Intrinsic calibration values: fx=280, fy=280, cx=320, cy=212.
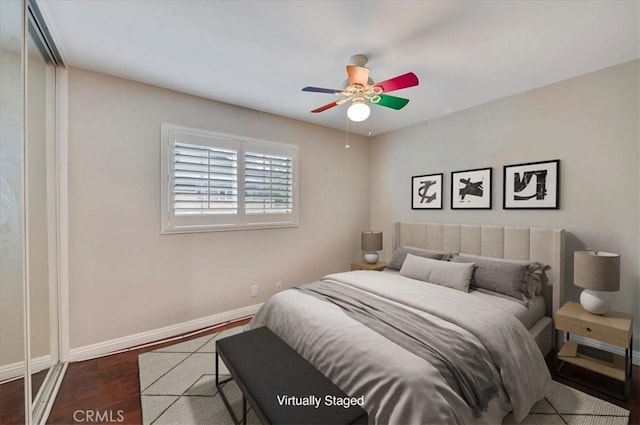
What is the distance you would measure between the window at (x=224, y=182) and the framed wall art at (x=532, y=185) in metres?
2.55

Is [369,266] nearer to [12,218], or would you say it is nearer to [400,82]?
[400,82]

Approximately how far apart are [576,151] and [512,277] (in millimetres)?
1337

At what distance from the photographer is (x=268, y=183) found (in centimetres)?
365

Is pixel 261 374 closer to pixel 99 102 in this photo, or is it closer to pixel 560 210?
pixel 99 102

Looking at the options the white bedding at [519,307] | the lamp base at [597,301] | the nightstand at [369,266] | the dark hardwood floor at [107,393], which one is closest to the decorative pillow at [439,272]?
the white bedding at [519,307]

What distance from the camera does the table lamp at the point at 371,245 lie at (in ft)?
13.3

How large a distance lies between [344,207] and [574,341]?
9.79ft

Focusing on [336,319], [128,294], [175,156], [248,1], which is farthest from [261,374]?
[175,156]

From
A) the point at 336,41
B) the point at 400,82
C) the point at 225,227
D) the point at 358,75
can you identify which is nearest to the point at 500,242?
the point at 400,82

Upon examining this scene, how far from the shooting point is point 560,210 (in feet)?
8.95

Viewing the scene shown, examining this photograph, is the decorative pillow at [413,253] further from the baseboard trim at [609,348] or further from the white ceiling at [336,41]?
the white ceiling at [336,41]

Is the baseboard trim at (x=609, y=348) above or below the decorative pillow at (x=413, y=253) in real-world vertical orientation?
below

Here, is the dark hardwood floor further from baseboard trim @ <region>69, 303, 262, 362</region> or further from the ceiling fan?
the ceiling fan

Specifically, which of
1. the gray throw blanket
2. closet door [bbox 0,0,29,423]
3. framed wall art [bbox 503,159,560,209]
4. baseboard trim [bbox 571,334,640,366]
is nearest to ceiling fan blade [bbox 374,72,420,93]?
the gray throw blanket
